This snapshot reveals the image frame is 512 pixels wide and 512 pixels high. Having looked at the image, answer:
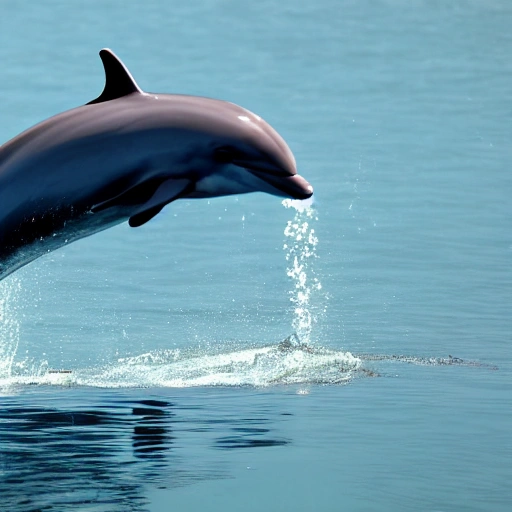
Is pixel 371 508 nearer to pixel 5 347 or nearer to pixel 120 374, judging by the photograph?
pixel 120 374

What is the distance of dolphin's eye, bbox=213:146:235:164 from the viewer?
15445 mm

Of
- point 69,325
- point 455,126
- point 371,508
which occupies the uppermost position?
point 455,126

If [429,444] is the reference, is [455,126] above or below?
above

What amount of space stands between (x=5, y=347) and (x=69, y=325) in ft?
8.22

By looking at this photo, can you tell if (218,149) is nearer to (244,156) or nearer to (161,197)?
(244,156)

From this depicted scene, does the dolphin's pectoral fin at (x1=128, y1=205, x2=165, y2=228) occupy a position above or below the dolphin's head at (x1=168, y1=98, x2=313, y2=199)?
below

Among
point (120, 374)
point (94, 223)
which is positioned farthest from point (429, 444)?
point (120, 374)

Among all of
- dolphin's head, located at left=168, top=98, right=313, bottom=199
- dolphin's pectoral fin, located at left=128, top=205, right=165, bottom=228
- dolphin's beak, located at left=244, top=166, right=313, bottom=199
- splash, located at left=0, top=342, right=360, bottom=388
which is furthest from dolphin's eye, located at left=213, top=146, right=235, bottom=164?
splash, located at left=0, top=342, right=360, bottom=388

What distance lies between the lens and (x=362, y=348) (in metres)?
23.5

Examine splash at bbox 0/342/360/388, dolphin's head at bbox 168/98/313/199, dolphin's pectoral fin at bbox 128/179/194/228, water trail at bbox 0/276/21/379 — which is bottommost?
splash at bbox 0/342/360/388

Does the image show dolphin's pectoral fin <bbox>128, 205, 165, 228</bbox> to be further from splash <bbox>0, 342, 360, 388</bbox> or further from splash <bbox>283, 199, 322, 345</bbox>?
splash <bbox>283, 199, 322, 345</bbox>

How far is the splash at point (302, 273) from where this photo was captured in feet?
89.0

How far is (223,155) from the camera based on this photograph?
15.5 m

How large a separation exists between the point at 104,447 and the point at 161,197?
2272 mm
